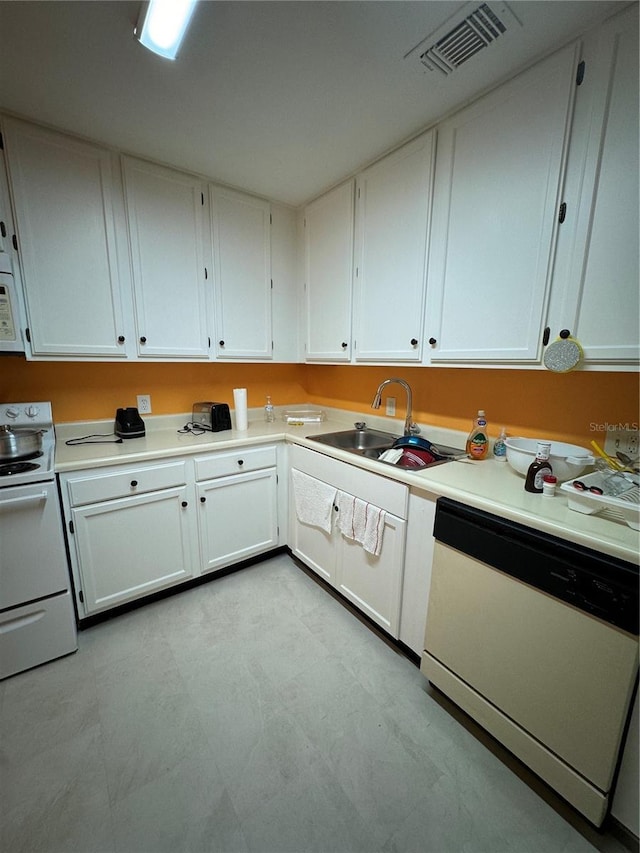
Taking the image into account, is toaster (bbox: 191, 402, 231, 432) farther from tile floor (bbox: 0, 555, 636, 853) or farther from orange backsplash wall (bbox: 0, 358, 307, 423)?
tile floor (bbox: 0, 555, 636, 853)

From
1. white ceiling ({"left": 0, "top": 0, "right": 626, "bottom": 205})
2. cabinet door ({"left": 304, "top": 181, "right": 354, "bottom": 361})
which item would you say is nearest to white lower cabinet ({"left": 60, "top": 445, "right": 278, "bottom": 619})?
cabinet door ({"left": 304, "top": 181, "right": 354, "bottom": 361})

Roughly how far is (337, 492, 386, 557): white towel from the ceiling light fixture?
184 centimetres

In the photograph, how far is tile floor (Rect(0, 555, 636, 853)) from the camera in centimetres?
102

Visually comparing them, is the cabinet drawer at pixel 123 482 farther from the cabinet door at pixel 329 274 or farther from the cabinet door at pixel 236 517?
the cabinet door at pixel 329 274

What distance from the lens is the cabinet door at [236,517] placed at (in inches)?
78.8

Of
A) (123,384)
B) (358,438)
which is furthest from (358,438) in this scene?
(123,384)

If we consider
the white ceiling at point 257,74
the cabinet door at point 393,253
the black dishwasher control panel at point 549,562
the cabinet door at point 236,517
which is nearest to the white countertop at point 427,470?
the black dishwasher control panel at point 549,562

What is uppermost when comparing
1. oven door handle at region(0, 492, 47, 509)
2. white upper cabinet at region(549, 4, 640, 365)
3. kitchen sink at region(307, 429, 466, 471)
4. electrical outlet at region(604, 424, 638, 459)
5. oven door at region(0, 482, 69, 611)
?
white upper cabinet at region(549, 4, 640, 365)

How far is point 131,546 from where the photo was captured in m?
1.78

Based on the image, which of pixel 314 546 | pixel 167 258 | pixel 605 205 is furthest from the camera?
pixel 314 546

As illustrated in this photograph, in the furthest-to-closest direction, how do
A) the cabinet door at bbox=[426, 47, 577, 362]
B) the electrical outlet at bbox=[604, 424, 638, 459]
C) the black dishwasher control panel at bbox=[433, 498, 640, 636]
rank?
1. the electrical outlet at bbox=[604, 424, 638, 459]
2. the cabinet door at bbox=[426, 47, 577, 362]
3. the black dishwasher control panel at bbox=[433, 498, 640, 636]

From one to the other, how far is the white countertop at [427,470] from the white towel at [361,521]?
0.19m

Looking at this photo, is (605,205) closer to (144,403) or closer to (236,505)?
(236,505)

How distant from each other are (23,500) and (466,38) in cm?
233
